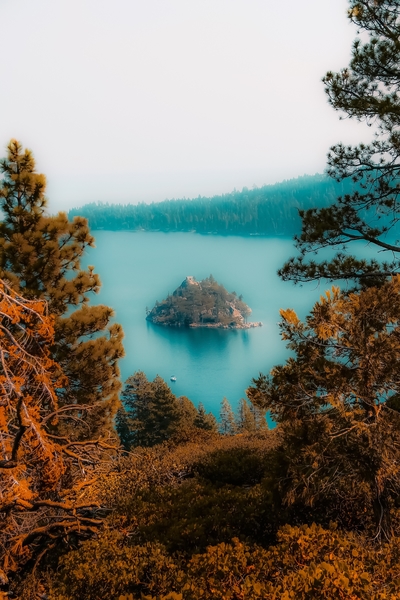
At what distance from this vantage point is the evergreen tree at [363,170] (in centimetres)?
573

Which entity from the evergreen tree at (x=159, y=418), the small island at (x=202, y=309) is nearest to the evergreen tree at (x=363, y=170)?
the evergreen tree at (x=159, y=418)

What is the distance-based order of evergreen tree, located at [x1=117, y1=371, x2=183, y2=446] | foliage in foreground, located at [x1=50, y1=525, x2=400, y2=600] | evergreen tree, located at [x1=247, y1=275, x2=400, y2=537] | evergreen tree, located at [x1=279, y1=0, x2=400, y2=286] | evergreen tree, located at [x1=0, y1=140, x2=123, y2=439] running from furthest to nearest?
evergreen tree, located at [x1=117, y1=371, x2=183, y2=446] < evergreen tree, located at [x1=0, y1=140, x2=123, y2=439] < evergreen tree, located at [x1=279, y1=0, x2=400, y2=286] < evergreen tree, located at [x1=247, y1=275, x2=400, y2=537] < foliage in foreground, located at [x1=50, y1=525, x2=400, y2=600]

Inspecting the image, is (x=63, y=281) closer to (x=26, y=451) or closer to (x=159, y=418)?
(x=26, y=451)

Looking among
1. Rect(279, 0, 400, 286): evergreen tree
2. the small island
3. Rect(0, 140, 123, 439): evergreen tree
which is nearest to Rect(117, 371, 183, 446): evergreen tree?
Rect(0, 140, 123, 439): evergreen tree

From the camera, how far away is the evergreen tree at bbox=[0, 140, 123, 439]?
9461 millimetres

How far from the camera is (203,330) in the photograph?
98000mm

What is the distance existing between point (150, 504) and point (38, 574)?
1257 millimetres

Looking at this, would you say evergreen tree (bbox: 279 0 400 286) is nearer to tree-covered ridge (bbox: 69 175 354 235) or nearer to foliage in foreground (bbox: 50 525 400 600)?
foliage in foreground (bbox: 50 525 400 600)

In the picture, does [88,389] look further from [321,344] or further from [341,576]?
[341,576]

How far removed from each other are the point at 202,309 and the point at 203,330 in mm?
7005

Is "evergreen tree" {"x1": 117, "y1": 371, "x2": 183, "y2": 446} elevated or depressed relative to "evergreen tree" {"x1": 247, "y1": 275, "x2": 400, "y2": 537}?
depressed

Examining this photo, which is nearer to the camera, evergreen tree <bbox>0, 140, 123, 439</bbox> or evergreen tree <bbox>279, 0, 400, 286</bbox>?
evergreen tree <bbox>279, 0, 400, 286</bbox>

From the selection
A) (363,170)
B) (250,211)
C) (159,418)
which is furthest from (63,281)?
(250,211)

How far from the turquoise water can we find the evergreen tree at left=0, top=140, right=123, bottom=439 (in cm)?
81
